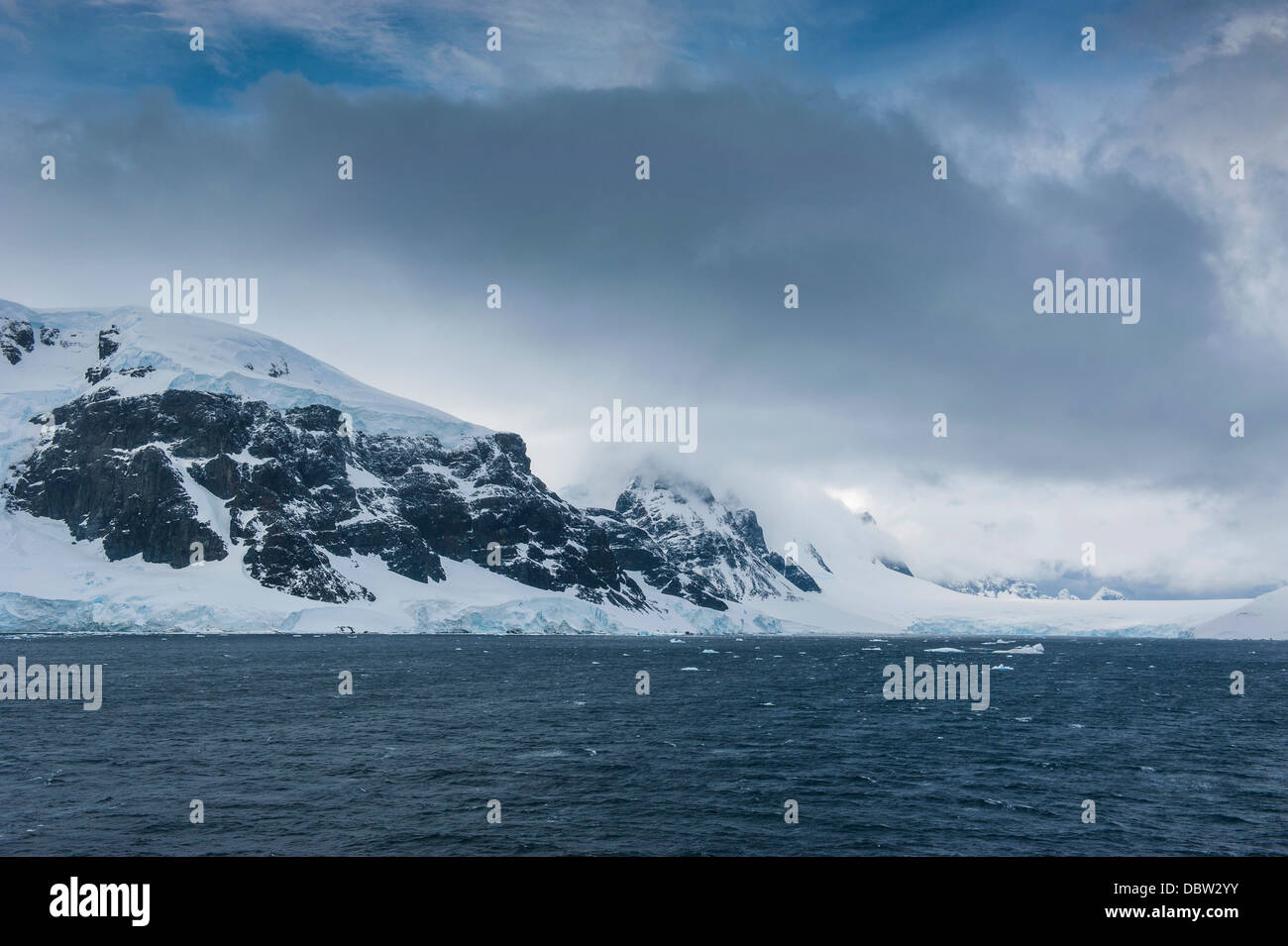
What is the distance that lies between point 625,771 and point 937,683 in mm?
83036

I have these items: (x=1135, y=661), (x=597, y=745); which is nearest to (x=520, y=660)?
(x=597, y=745)

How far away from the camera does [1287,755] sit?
60.1m

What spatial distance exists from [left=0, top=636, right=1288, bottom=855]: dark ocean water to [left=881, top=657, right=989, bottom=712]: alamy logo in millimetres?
5138

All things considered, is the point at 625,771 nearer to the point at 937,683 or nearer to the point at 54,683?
the point at 54,683
